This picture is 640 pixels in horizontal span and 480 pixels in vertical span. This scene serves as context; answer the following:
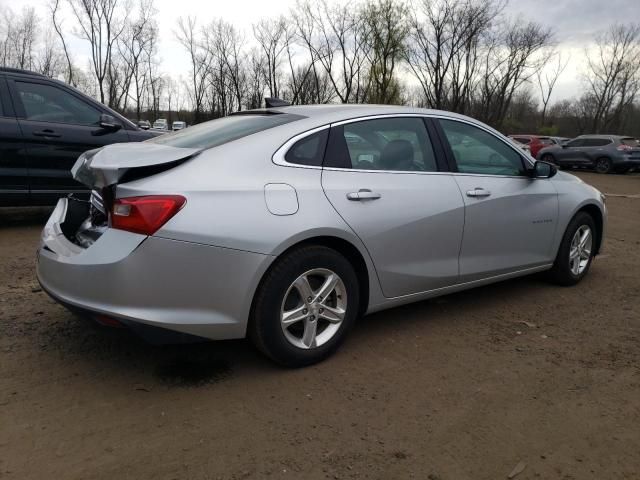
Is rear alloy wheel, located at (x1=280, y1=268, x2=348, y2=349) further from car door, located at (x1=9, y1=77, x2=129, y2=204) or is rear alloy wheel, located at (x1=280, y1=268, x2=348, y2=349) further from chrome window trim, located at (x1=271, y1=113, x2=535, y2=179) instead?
car door, located at (x1=9, y1=77, x2=129, y2=204)

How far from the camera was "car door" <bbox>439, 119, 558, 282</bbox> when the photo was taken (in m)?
3.81

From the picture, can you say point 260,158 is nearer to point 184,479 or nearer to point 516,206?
point 184,479

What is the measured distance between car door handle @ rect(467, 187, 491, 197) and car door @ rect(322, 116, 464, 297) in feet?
0.42

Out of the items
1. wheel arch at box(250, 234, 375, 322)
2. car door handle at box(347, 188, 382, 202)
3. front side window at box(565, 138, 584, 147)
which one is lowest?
wheel arch at box(250, 234, 375, 322)

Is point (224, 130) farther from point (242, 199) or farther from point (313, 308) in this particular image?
point (313, 308)

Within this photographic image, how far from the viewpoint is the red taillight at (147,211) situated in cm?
251

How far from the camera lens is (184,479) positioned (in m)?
2.13

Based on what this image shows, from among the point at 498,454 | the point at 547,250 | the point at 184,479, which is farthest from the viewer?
the point at 547,250

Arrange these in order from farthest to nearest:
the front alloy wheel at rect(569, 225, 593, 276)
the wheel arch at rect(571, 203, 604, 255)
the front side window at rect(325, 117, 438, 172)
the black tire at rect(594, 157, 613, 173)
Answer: the black tire at rect(594, 157, 613, 173) < the wheel arch at rect(571, 203, 604, 255) < the front alloy wheel at rect(569, 225, 593, 276) < the front side window at rect(325, 117, 438, 172)

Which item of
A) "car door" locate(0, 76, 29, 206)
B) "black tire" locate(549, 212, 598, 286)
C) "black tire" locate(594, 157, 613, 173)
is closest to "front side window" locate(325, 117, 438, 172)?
"black tire" locate(549, 212, 598, 286)

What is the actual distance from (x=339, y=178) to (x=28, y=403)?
1948 millimetres

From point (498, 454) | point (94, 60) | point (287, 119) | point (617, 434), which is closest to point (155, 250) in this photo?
point (287, 119)

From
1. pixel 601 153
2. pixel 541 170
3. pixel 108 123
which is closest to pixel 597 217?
pixel 541 170

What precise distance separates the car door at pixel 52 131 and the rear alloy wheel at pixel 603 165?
2047 cm
